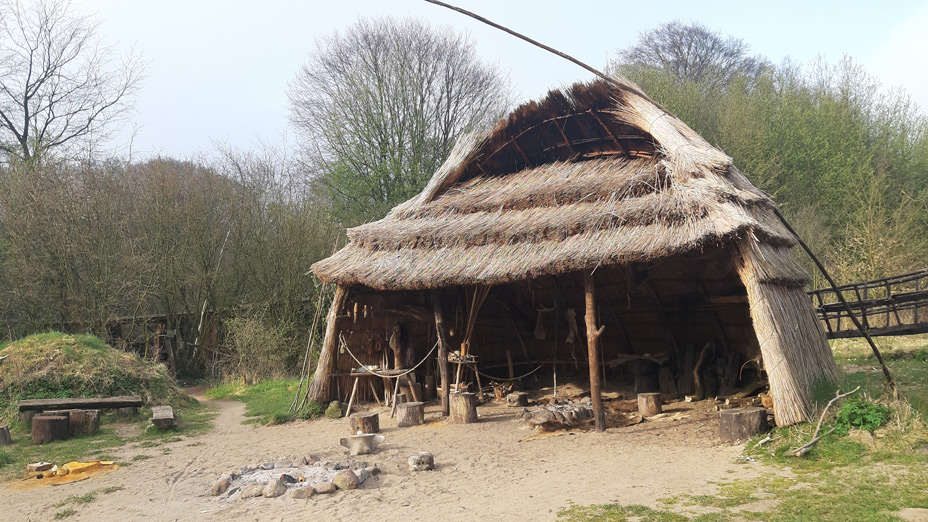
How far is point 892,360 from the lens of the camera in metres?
12.0

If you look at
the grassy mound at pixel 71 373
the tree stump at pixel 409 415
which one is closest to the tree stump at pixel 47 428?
the grassy mound at pixel 71 373

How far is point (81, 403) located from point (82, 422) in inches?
29.4

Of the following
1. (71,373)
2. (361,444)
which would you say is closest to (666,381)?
(361,444)

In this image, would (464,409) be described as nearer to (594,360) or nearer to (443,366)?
(443,366)

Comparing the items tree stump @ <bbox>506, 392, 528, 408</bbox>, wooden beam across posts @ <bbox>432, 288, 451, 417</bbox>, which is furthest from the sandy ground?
tree stump @ <bbox>506, 392, 528, 408</bbox>

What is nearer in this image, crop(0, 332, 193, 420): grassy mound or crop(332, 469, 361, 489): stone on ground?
crop(332, 469, 361, 489): stone on ground

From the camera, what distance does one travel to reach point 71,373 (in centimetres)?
1073

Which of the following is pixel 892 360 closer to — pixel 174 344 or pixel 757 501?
pixel 757 501

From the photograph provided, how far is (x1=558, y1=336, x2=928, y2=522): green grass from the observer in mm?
4472

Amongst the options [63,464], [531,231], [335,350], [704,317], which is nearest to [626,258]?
[531,231]

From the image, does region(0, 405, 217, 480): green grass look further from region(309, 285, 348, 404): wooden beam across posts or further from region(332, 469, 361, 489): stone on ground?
region(332, 469, 361, 489): stone on ground

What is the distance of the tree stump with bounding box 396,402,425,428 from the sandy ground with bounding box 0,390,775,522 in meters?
0.25

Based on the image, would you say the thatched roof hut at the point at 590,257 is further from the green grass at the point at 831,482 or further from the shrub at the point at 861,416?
the green grass at the point at 831,482

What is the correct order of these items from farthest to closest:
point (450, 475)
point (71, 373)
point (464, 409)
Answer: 1. point (71, 373)
2. point (464, 409)
3. point (450, 475)
